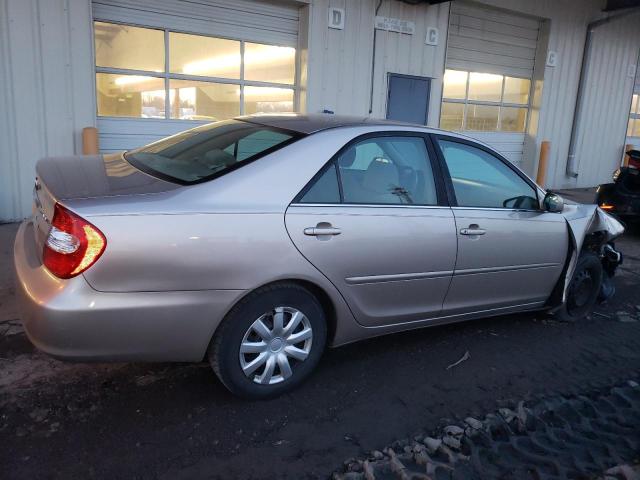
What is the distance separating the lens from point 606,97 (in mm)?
13289

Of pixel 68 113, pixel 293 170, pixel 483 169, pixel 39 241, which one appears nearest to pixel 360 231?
pixel 293 170

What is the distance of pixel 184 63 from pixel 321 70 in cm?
217

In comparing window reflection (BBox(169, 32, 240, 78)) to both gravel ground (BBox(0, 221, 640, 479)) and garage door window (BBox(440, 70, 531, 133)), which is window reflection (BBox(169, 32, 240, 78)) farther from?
gravel ground (BBox(0, 221, 640, 479))

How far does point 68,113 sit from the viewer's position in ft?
22.9

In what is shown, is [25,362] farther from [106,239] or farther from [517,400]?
[517,400]

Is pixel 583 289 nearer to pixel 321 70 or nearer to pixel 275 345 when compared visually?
pixel 275 345

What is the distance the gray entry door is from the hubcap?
286 inches

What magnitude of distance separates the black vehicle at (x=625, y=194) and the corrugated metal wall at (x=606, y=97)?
521 centimetres

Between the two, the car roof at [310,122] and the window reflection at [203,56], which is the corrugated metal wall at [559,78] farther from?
the car roof at [310,122]

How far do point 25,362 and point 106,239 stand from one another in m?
1.47

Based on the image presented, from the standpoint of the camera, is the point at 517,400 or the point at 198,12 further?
the point at 198,12

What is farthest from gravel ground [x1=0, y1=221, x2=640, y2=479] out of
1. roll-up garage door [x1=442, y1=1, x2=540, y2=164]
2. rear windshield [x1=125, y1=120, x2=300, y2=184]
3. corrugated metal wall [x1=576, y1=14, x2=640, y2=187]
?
corrugated metal wall [x1=576, y1=14, x2=640, y2=187]

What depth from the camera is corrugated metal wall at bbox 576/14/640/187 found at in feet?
41.9

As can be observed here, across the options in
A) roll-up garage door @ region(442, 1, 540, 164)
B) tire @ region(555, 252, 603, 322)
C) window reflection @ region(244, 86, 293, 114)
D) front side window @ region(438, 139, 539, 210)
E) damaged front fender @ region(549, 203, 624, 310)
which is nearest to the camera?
front side window @ region(438, 139, 539, 210)
